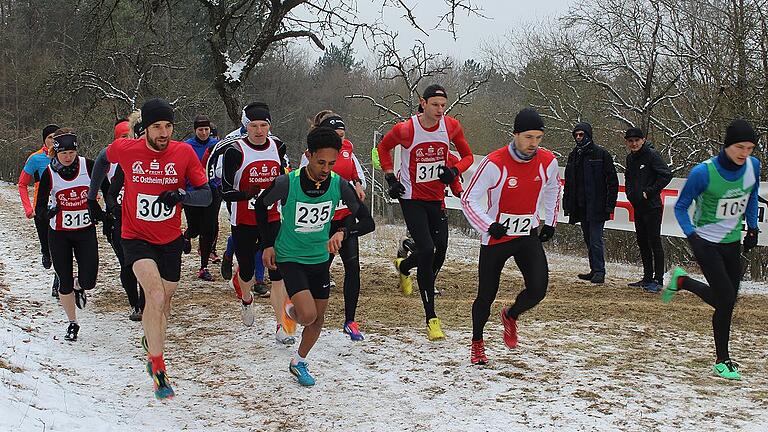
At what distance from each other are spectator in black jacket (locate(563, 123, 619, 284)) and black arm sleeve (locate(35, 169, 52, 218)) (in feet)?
22.2

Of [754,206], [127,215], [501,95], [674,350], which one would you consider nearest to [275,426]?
[127,215]

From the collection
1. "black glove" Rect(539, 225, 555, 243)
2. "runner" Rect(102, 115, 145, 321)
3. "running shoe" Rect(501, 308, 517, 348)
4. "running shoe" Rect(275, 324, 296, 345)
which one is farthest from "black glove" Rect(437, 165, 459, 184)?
"runner" Rect(102, 115, 145, 321)

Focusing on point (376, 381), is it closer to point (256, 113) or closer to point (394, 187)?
point (394, 187)

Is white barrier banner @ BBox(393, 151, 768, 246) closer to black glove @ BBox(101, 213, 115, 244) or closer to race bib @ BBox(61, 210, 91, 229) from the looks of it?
black glove @ BBox(101, 213, 115, 244)

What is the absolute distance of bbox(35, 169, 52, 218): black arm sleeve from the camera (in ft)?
24.6

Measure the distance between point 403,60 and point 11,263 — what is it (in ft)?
31.1

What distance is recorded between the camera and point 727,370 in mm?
6113

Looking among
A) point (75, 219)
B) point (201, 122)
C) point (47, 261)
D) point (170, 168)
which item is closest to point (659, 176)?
point (201, 122)

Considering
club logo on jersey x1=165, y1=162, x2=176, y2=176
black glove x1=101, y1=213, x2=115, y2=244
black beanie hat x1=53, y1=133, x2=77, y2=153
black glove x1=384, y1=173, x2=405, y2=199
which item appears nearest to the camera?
club logo on jersey x1=165, y1=162, x2=176, y2=176

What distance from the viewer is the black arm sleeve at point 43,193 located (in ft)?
24.6

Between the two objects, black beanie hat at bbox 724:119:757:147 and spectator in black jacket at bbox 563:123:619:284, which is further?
spectator in black jacket at bbox 563:123:619:284

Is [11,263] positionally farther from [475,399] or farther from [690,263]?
[690,263]

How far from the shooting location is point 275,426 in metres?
5.21

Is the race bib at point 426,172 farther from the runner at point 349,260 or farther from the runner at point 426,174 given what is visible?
the runner at point 349,260
